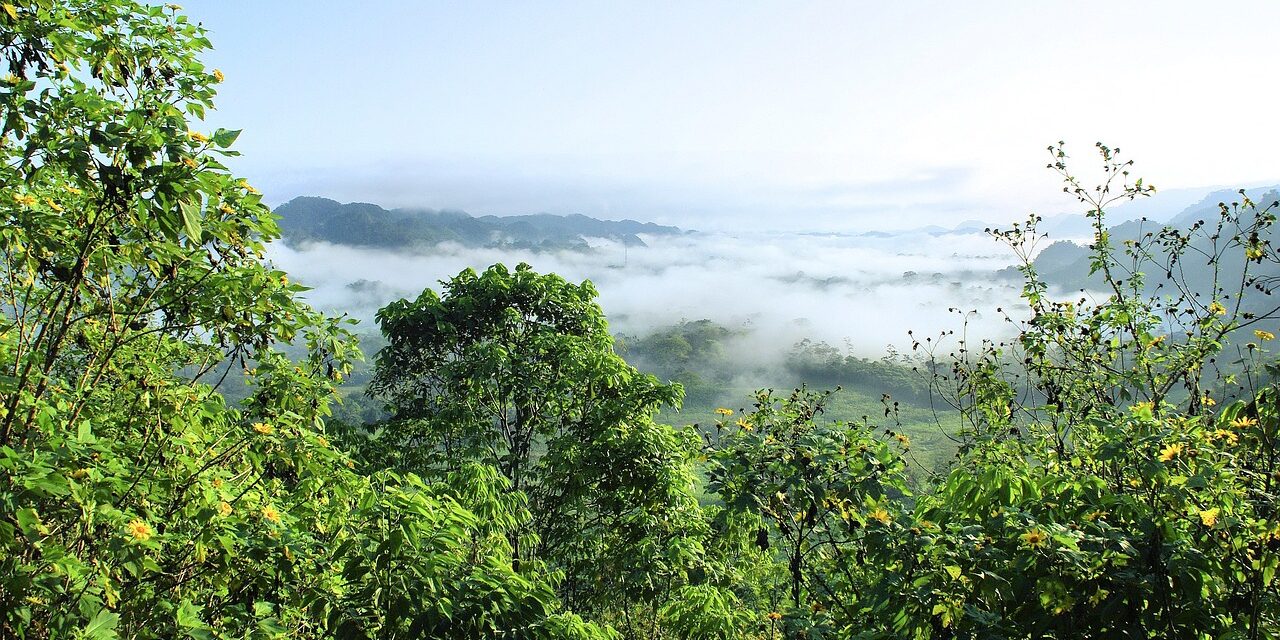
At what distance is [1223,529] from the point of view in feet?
11.0

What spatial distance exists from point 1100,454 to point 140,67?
537 centimetres

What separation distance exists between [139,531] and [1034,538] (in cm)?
394

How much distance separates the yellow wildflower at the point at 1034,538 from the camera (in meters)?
2.97

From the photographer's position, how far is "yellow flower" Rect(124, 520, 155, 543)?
9.75 ft

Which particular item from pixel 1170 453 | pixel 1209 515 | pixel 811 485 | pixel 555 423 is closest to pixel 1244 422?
pixel 1170 453

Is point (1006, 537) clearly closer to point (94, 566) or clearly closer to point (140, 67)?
point (94, 566)

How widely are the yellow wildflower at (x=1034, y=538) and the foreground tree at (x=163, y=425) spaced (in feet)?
7.43

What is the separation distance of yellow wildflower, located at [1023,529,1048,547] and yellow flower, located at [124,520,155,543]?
153 inches

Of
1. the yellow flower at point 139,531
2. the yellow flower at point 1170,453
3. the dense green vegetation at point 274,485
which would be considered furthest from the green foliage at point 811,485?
the yellow flower at point 139,531

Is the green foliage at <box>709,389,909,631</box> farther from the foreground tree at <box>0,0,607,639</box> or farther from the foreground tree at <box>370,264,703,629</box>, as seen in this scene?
the foreground tree at <box>370,264,703,629</box>

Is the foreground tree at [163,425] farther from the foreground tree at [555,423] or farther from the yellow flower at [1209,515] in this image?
the foreground tree at [555,423]

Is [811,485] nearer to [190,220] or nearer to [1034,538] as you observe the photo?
[1034,538]

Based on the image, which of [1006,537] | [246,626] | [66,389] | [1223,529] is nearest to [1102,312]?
[1223,529]

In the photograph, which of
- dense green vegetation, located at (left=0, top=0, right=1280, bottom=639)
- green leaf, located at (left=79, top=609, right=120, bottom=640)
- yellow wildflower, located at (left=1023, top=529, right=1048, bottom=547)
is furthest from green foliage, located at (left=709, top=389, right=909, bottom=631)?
green leaf, located at (left=79, top=609, right=120, bottom=640)
